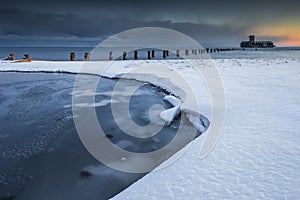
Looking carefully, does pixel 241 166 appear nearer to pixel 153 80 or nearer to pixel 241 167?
pixel 241 167

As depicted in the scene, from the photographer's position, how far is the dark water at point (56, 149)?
145 inches

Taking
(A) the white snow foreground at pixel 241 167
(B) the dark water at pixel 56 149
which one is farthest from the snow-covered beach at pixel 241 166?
(B) the dark water at pixel 56 149

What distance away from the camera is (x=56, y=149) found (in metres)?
5.00

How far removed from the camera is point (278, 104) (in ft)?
23.3

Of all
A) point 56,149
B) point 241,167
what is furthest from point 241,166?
point 56,149

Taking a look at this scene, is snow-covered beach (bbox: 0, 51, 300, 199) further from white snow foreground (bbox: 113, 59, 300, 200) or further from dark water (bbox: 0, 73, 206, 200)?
dark water (bbox: 0, 73, 206, 200)

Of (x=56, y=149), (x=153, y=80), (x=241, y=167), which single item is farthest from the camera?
(x=153, y=80)

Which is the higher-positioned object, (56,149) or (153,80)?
(153,80)

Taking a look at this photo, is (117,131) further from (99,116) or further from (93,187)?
(93,187)

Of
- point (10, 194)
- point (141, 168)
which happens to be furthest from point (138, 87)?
point (10, 194)

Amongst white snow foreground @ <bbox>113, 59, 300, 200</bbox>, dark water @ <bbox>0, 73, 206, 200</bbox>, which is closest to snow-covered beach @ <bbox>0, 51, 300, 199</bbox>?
white snow foreground @ <bbox>113, 59, 300, 200</bbox>

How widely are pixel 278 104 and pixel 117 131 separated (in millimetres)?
4851

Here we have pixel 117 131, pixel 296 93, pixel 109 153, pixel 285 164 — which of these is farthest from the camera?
pixel 296 93

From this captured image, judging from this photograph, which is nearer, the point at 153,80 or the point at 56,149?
the point at 56,149
